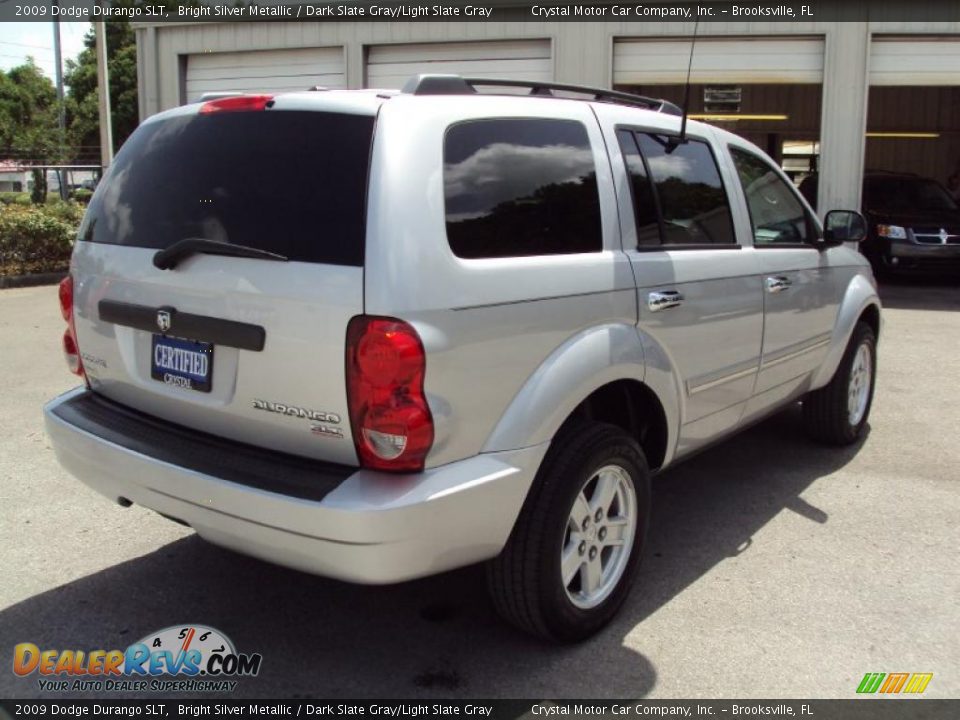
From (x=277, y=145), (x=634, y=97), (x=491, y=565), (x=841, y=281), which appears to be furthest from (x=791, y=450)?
(x=277, y=145)

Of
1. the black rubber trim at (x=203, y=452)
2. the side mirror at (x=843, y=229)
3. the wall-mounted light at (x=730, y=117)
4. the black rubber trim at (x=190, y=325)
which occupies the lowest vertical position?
the black rubber trim at (x=203, y=452)

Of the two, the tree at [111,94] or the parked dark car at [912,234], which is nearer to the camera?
the parked dark car at [912,234]

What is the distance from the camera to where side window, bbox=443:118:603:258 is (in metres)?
2.82

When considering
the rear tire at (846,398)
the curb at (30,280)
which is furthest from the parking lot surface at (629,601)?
→ the curb at (30,280)

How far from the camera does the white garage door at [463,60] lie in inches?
527

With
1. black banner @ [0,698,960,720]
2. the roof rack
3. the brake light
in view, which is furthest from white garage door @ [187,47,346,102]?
black banner @ [0,698,960,720]

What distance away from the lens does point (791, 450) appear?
5613 mm

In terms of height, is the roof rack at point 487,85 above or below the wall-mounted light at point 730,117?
below

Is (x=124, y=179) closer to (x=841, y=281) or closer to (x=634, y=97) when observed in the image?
(x=634, y=97)

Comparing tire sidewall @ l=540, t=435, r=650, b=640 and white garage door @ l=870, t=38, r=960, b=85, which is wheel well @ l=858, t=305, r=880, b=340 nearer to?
tire sidewall @ l=540, t=435, r=650, b=640

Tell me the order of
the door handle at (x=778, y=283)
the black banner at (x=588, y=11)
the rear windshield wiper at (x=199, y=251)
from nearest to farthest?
the rear windshield wiper at (x=199, y=251) → the door handle at (x=778, y=283) → the black banner at (x=588, y=11)

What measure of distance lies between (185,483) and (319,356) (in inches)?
24.4

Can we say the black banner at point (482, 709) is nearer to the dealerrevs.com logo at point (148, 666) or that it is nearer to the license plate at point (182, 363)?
the dealerrevs.com logo at point (148, 666)

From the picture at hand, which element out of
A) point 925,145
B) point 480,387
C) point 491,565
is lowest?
point 491,565
